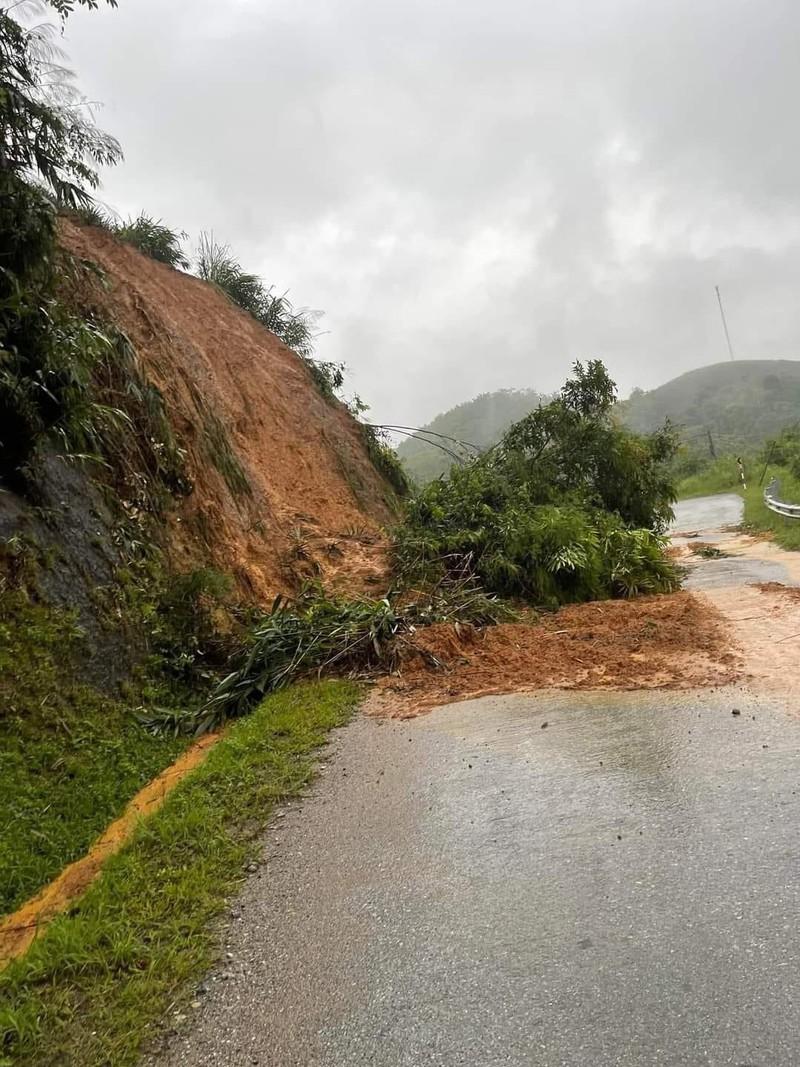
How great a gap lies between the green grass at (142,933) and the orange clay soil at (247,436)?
4134 mm

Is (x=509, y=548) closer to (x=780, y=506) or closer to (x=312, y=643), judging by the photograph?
(x=312, y=643)

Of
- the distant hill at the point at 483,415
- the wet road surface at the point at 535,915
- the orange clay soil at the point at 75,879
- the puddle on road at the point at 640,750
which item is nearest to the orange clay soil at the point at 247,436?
the orange clay soil at the point at 75,879

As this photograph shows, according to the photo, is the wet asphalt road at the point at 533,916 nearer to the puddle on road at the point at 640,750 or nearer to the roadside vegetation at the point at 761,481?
the puddle on road at the point at 640,750

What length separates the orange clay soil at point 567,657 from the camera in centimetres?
623

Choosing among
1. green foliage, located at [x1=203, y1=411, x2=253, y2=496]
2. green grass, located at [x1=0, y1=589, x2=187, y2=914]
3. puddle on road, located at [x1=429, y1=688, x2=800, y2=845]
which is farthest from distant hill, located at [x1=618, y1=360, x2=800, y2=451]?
green grass, located at [x1=0, y1=589, x2=187, y2=914]

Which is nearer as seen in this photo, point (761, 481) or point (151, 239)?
point (151, 239)

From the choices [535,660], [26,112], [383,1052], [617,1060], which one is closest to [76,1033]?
[383,1052]

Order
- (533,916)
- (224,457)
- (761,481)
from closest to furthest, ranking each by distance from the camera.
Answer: (533,916) → (224,457) → (761,481)

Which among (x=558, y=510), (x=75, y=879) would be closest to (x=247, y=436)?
(x=558, y=510)

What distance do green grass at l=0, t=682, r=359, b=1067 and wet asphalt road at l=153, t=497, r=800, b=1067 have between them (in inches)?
7.0

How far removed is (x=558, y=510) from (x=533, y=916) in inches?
384

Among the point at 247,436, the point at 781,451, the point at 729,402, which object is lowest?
the point at 781,451

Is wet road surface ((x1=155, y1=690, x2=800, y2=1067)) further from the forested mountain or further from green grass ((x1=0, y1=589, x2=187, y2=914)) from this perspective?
the forested mountain

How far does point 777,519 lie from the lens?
18.8 m
